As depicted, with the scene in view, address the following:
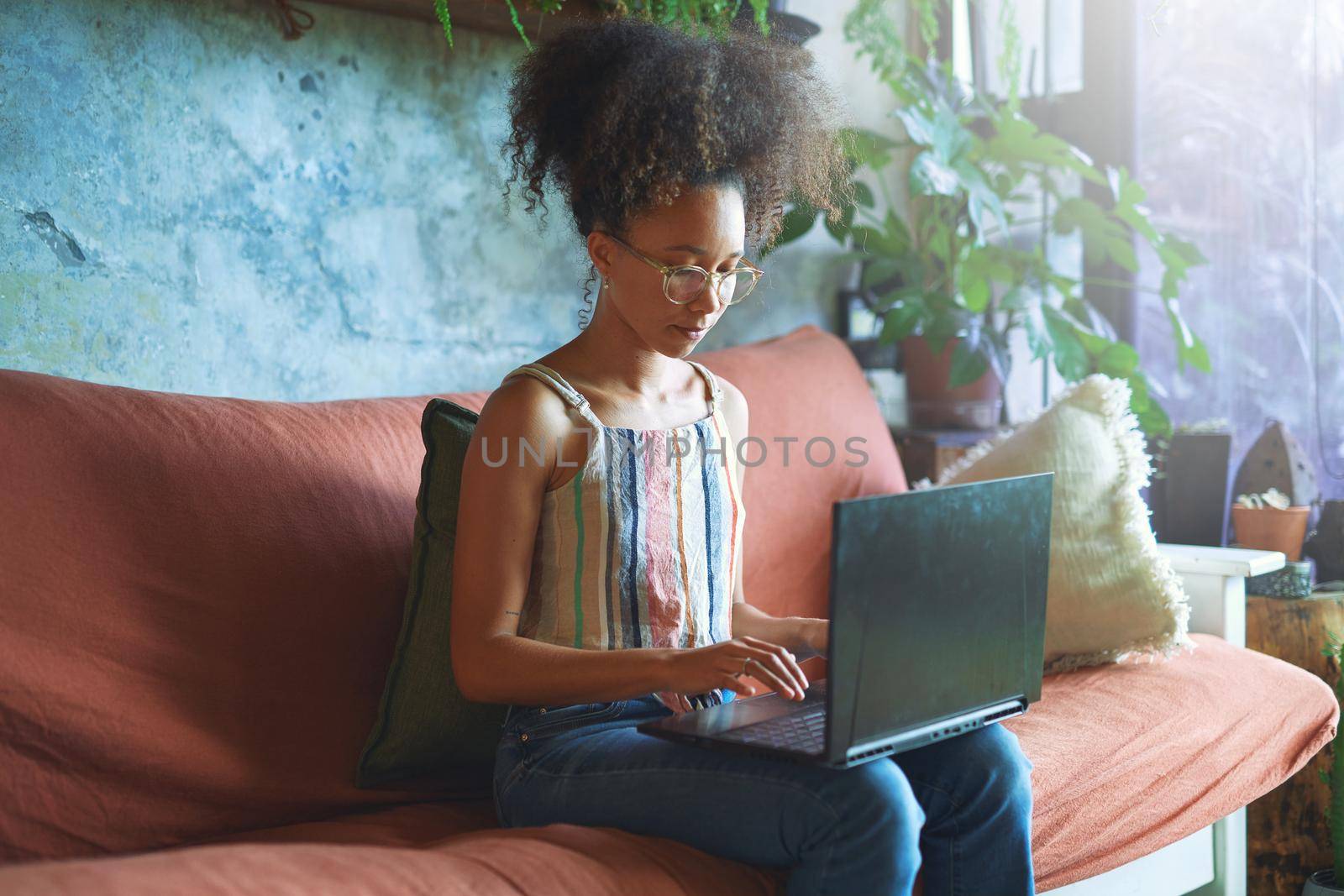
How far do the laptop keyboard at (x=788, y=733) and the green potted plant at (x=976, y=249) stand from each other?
1279 mm

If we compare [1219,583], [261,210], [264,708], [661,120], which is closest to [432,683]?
[264,708]

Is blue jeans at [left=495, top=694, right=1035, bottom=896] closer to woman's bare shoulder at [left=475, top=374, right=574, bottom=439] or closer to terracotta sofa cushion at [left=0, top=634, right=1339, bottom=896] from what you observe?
terracotta sofa cushion at [left=0, top=634, right=1339, bottom=896]

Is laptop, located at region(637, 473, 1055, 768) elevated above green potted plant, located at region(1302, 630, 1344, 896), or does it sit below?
above

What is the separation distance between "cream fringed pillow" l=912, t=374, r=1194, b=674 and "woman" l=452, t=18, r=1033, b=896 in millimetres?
580

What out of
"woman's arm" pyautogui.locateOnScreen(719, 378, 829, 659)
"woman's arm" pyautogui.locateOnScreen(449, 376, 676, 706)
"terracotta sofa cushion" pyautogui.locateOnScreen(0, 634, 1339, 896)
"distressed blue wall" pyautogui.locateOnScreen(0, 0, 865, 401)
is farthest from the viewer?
"distressed blue wall" pyautogui.locateOnScreen(0, 0, 865, 401)

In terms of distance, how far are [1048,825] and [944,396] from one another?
1.23m

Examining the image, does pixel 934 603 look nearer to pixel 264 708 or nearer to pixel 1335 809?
pixel 264 708

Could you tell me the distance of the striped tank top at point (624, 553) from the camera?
1.31m

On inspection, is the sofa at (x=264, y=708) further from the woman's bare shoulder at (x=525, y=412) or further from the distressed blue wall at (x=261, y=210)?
the distressed blue wall at (x=261, y=210)

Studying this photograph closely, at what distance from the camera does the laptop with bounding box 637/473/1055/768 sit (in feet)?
3.45

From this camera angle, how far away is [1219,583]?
1970 millimetres

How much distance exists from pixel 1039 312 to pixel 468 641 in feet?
4.95

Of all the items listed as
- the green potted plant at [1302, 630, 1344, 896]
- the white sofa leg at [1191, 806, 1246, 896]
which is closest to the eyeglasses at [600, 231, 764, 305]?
the white sofa leg at [1191, 806, 1246, 896]

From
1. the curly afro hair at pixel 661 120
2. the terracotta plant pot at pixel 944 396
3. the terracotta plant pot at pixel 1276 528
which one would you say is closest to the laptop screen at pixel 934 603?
the curly afro hair at pixel 661 120
